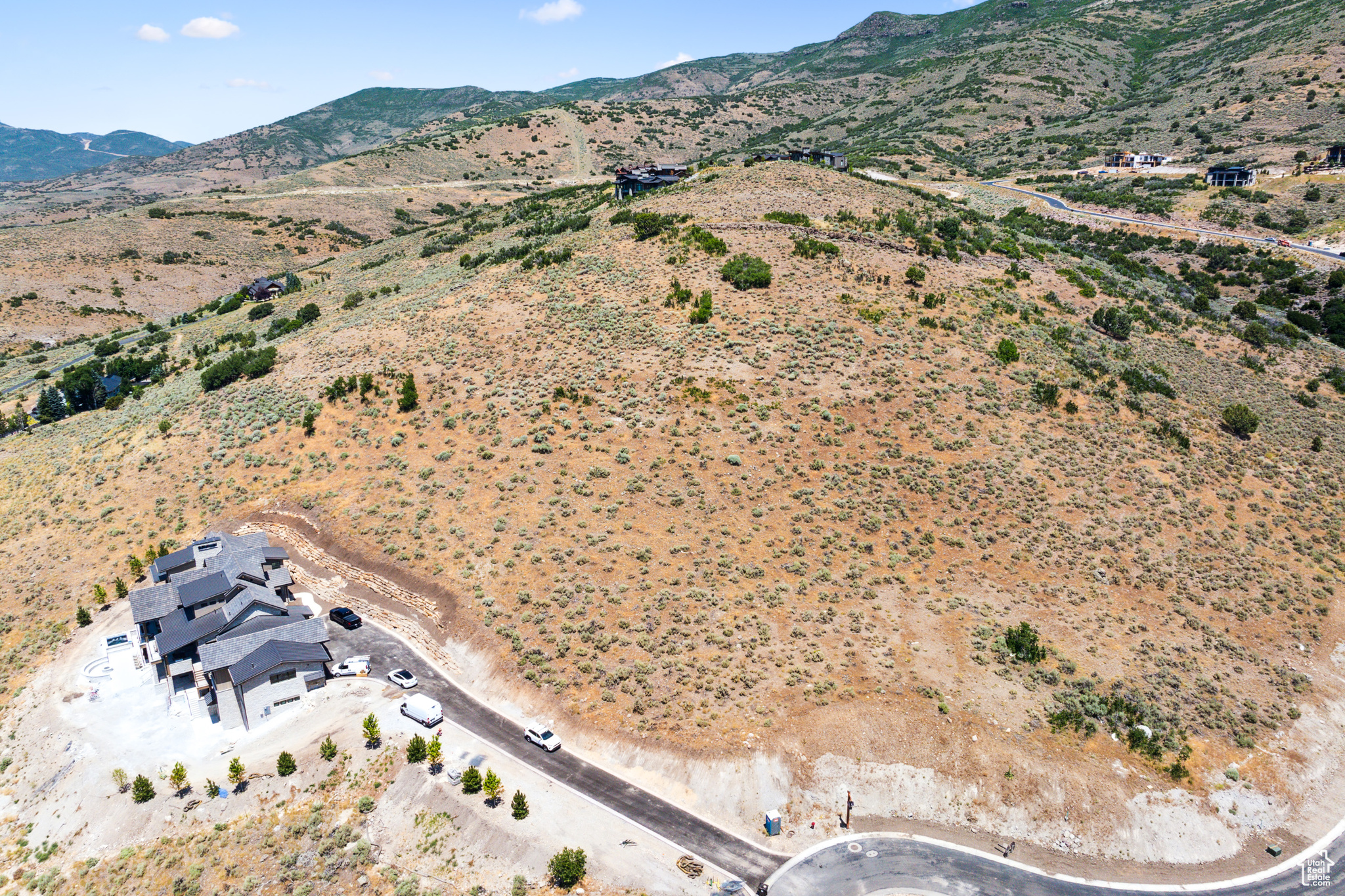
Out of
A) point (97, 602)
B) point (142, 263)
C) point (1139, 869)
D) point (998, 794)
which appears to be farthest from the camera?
point (142, 263)

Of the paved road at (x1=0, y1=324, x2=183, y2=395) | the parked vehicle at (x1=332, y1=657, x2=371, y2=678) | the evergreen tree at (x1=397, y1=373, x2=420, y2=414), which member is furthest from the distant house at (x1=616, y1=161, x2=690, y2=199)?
the parked vehicle at (x1=332, y1=657, x2=371, y2=678)

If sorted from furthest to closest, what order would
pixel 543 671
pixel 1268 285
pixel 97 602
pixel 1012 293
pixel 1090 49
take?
pixel 1090 49, pixel 1268 285, pixel 1012 293, pixel 97 602, pixel 543 671

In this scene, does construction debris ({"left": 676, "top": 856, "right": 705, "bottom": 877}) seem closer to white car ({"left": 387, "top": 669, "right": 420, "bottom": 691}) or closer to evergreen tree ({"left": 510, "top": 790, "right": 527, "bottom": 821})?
evergreen tree ({"left": 510, "top": 790, "right": 527, "bottom": 821})

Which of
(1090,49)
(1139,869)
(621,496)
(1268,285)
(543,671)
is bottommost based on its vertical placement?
(1139,869)

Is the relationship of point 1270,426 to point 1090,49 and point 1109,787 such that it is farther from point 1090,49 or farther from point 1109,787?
point 1090,49

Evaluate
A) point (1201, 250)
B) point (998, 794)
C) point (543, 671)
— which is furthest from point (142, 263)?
point (1201, 250)

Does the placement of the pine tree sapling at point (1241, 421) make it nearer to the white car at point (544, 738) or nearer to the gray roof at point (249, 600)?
the white car at point (544, 738)

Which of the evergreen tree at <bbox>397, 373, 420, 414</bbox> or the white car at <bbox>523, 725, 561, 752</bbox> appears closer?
the white car at <bbox>523, 725, 561, 752</bbox>
